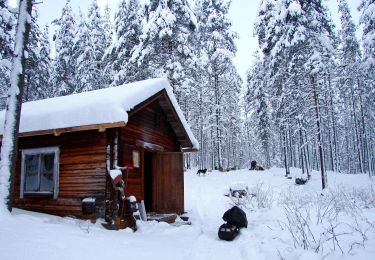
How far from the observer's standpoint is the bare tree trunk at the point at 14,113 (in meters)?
7.80

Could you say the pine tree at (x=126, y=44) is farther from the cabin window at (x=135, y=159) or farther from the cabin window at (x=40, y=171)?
the cabin window at (x=40, y=171)

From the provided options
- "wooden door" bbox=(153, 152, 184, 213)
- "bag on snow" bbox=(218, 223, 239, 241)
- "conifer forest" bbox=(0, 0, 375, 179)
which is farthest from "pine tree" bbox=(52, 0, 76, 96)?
"bag on snow" bbox=(218, 223, 239, 241)

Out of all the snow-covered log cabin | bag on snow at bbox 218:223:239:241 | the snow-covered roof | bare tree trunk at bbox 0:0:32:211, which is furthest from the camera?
the snow-covered log cabin

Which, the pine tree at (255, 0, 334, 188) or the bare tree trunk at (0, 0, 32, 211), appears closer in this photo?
the bare tree trunk at (0, 0, 32, 211)

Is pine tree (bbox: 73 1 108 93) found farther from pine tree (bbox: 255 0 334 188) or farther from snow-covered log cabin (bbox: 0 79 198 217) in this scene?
snow-covered log cabin (bbox: 0 79 198 217)

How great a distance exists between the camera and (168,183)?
12242 mm

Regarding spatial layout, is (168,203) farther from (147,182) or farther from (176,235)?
(176,235)

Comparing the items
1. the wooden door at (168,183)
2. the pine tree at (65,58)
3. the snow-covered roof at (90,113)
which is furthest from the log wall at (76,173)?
the pine tree at (65,58)

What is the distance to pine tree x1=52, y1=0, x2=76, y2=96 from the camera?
29.5m

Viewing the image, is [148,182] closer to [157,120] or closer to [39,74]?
[157,120]

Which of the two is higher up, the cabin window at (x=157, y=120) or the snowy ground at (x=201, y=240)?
the cabin window at (x=157, y=120)

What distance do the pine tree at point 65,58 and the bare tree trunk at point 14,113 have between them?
21511 millimetres

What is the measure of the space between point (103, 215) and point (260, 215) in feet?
16.4

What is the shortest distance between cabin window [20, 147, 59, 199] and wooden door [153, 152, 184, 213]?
3.61 m
